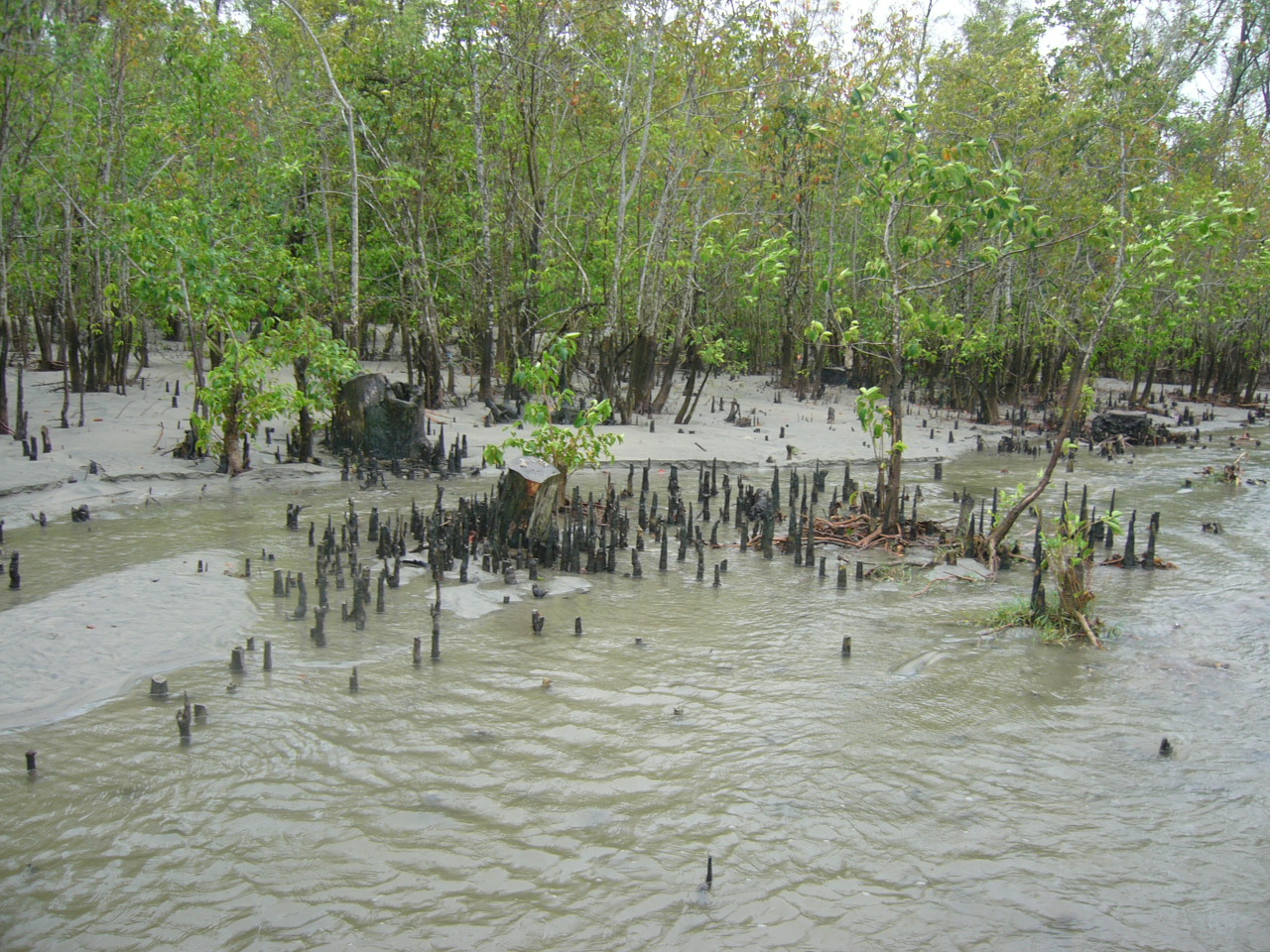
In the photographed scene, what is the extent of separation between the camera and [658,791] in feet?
13.0

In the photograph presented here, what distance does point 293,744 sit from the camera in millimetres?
4211

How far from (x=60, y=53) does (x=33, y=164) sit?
145 centimetres

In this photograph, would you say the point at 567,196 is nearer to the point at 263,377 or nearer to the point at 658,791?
the point at 263,377

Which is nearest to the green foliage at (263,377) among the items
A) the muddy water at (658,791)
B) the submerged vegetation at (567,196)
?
the submerged vegetation at (567,196)

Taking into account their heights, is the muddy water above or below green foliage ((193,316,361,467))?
below

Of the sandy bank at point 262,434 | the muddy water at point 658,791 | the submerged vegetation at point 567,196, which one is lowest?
the muddy water at point 658,791

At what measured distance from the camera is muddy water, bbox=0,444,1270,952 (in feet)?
10.4

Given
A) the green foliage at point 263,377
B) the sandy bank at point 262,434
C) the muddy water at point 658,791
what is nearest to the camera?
A: the muddy water at point 658,791

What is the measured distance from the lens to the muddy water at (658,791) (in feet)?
10.4

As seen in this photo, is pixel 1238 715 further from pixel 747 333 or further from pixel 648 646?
pixel 747 333

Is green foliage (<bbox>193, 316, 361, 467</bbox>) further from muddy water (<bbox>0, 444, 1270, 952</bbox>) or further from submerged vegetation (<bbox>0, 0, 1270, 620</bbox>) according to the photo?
muddy water (<bbox>0, 444, 1270, 952</bbox>)

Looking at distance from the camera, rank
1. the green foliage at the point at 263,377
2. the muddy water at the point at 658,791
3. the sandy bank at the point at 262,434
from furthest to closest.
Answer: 1. the green foliage at the point at 263,377
2. the sandy bank at the point at 262,434
3. the muddy water at the point at 658,791

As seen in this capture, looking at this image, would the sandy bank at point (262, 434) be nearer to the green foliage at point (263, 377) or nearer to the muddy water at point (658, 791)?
the green foliage at point (263, 377)

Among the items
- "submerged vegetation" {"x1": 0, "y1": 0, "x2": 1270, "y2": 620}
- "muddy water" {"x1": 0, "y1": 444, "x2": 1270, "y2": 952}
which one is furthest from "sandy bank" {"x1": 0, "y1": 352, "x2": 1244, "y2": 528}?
"muddy water" {"x1": 0, "y1": 444, "x2": 1270, "y2": 952}
